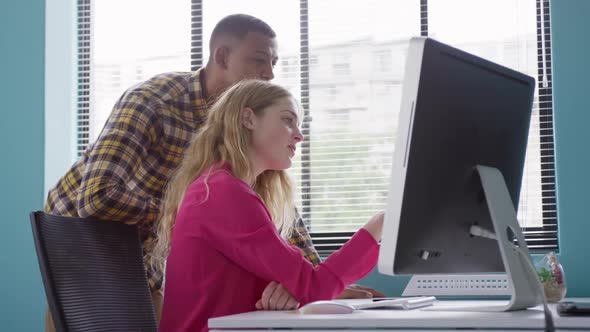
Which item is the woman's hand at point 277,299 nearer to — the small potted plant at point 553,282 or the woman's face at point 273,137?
the woman's face at point 273,137

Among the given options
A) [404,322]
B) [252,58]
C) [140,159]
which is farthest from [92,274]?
[252,58]

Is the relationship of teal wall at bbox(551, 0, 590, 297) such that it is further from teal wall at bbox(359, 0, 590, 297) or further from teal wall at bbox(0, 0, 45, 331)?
teal wall at bbox(0, 0, 45, 331)

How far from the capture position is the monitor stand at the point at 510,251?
1.43m

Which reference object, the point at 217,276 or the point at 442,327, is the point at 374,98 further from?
the point at 442,327

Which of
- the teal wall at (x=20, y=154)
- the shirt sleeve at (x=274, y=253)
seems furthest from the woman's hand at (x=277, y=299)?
the teal wall at (x=20, y=154)

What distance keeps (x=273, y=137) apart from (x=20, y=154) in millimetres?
1958

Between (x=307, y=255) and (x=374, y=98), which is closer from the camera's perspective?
(x=307, y=255)

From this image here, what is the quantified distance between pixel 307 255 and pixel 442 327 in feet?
3.86

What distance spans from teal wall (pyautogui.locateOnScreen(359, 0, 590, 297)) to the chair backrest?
5.49 ft

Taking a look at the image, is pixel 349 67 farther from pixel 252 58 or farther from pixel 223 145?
pixel 223 145

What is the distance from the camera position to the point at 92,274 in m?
1.60

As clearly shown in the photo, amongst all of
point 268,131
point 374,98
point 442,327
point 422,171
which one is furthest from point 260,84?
point 374,98

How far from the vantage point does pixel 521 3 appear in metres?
3.46

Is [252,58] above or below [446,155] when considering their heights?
above
